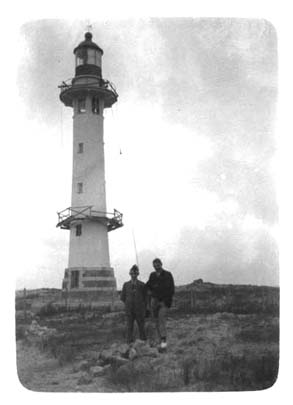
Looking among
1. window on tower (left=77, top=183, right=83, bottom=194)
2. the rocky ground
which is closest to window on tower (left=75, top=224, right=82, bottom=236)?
window on tower (left=77, top=183, right=83, bottom=194)

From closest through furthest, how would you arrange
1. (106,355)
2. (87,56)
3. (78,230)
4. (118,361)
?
(118,361) → (106,355) → (87,56) → (78,230)

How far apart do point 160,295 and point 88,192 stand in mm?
2839

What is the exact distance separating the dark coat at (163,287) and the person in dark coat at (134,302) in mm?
155

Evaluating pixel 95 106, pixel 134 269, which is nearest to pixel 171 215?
pixel 134 269

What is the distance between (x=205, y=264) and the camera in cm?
939

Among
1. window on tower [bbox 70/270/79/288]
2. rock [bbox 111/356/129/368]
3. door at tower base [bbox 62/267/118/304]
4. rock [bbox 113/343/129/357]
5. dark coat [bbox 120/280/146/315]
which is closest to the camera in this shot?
rock [bbox 111/356/129/368]

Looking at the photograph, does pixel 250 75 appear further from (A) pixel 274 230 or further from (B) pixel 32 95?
(B) pixel 32 95

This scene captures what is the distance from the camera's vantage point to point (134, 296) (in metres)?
8.66

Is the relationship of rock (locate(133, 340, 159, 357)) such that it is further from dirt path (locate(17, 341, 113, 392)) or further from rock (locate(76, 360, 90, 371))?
rock (locate(76, 360, 90, 371))

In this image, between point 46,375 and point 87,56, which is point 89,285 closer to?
point 46,375

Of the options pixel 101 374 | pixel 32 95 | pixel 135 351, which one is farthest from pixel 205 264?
pixel 32 95

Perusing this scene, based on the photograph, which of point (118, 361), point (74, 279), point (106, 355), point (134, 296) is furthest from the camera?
point (74, 279)

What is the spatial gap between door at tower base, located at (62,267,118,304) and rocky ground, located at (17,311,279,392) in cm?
67

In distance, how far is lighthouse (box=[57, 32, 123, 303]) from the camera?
9.93 m
